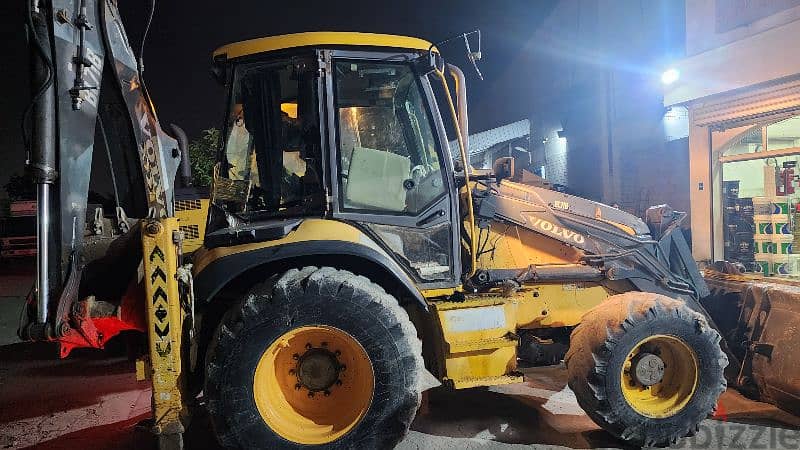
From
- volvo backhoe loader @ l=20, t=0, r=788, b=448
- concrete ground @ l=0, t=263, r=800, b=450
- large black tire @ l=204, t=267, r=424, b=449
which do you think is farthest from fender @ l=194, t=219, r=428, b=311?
concrete ground @ l=0, t=263, r=800, b=450

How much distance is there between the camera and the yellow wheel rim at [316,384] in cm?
370

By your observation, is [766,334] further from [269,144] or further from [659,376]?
[269,144]

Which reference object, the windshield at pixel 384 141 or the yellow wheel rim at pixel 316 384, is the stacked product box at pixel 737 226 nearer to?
the windshield at pixel 384 141

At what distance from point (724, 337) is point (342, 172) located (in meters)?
3.84

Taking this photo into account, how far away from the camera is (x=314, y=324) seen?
11.9 ft

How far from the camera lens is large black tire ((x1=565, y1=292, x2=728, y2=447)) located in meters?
4.02

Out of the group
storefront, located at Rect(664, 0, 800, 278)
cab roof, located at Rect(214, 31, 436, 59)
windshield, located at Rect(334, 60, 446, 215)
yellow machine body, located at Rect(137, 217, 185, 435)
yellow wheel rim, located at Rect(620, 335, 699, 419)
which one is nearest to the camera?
yellow machine body, located at Rect(137, 217, 185, 435)

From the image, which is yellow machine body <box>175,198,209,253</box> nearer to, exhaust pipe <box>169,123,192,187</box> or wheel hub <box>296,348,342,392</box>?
exhaust pipe <box>169,123,192,187</box>

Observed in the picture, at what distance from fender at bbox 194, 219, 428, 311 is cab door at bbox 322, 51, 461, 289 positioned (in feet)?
0.77

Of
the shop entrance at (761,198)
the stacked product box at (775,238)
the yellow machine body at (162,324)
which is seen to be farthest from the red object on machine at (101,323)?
the stacked product box at (775,238)

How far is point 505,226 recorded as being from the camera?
15.4ft

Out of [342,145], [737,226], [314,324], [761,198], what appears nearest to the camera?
[314,324]

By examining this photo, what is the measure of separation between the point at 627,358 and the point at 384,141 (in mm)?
2485

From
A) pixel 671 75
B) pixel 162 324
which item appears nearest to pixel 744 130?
pixel 671 75
